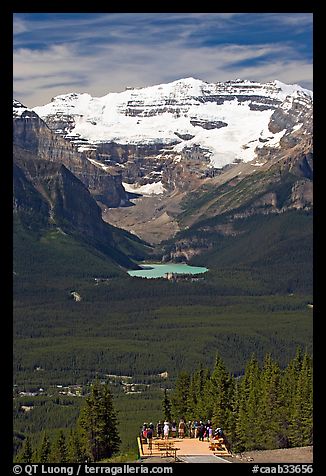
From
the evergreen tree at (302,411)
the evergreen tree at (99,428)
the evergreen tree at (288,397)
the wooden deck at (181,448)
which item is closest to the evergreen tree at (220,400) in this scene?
the evergreen tree at (288,397)

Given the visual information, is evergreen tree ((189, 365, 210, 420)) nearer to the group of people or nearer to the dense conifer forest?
the dense conifer forest

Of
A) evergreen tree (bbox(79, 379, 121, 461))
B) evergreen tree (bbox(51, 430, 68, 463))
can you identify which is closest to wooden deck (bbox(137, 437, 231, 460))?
evergreen tree (bbox(79, 379, 121, 461))

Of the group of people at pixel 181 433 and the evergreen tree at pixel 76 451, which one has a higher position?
the group of people at pixel 181 433

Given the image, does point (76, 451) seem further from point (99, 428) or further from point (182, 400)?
point (182, 400)

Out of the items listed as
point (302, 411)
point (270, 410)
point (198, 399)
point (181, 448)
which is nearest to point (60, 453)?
point (198, 399)

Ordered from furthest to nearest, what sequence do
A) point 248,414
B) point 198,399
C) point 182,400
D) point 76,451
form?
point 182,400
point 76,451
point 198,399
point 248,414

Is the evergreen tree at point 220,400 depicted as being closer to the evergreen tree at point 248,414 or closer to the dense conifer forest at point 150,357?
the dense conifer forest at point 150,357

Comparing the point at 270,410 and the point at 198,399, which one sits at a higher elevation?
the point at 198,399

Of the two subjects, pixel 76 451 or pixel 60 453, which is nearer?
pixel 76 451
